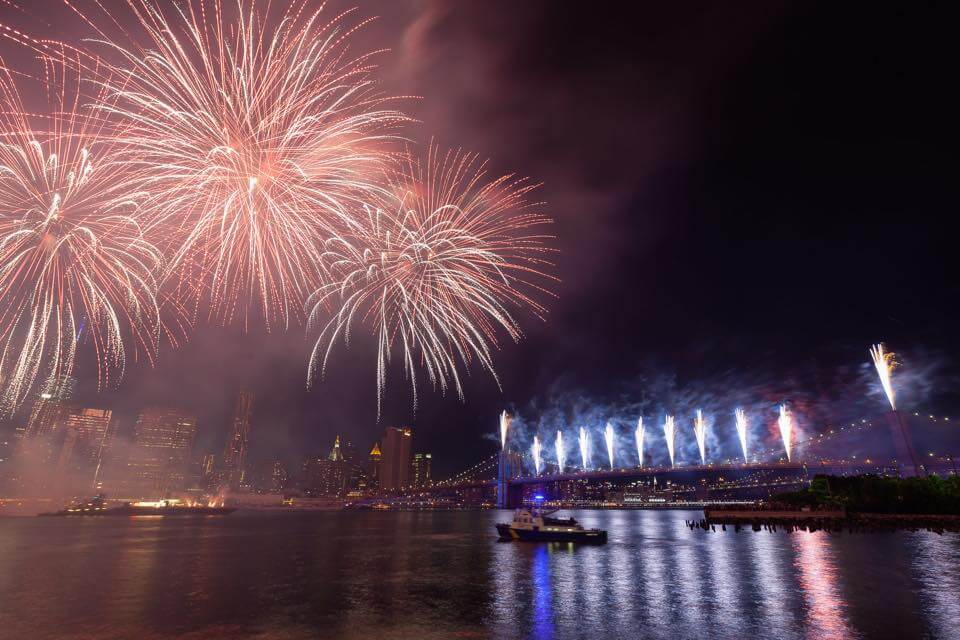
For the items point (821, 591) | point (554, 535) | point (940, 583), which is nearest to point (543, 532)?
point (554, 535)

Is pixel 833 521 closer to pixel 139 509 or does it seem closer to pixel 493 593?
pixel 493 593

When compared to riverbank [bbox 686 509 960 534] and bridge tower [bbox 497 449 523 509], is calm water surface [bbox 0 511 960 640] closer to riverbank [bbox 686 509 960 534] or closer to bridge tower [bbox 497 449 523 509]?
riverbank [bbox 686 509 960 534]

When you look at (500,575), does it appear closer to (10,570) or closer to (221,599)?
(221,599)

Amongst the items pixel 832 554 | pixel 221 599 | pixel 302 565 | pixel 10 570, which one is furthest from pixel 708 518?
pixel 10 570

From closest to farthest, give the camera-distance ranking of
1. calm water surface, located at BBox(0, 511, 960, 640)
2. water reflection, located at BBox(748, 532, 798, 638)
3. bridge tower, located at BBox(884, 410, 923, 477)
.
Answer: calm water surface, located at BBox(0, 511, 960, 640)
water reflection, located at BBox(748, 532, 798, 638)
bridge tower, located at BBox(884, 410, 923, 477)

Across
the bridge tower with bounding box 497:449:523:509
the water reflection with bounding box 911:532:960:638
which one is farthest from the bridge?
the water reflection with bounding box 911:532:960:638

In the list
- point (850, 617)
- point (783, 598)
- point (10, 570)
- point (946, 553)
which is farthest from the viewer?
point (946, 553)

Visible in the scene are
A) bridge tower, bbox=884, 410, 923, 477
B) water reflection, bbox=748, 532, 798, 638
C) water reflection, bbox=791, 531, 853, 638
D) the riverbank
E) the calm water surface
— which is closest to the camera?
water reflection, bbox=791, 531, 853, 638

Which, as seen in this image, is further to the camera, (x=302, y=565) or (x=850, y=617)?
(x=302, y=565)
